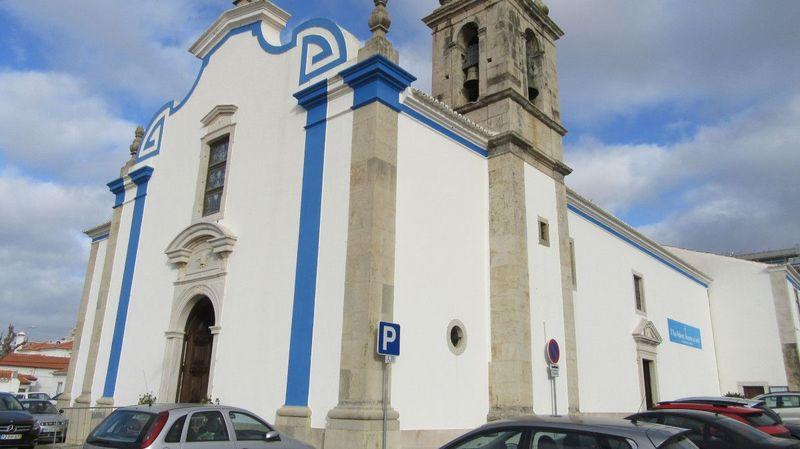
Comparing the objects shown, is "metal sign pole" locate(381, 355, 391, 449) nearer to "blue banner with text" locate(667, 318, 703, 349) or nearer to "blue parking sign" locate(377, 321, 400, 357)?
"blue parking sign" locate(377, 321, 400, 357)

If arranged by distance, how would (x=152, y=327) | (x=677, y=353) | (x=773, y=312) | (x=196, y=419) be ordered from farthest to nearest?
1. (x=773, y=312)
2. (x=677, y=353)
3. (x=152, y=327)
4. (x=196, y=419)

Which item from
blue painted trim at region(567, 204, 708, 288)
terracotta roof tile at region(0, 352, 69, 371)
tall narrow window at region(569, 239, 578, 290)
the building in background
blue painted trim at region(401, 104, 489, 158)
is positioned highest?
the building in background

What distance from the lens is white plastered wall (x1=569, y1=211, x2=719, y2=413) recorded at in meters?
15.6

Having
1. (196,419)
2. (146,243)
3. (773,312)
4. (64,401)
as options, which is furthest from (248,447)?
(773,312)

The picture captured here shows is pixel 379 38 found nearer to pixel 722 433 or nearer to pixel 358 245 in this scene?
pixel 358 245

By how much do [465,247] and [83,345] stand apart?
10867 millimetres

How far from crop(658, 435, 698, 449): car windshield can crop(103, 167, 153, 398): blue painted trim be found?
1286cm

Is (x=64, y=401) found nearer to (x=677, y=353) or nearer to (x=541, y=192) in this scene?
(x=541, y=192)

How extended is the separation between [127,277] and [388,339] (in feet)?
28.5

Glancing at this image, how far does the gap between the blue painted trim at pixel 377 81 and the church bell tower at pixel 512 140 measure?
10.7ft

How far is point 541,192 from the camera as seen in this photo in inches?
550

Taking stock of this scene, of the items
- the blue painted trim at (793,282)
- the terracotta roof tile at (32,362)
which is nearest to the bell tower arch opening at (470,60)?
the blue painted trim at (793,282)

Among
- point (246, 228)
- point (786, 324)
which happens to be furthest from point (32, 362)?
point (786, 324)

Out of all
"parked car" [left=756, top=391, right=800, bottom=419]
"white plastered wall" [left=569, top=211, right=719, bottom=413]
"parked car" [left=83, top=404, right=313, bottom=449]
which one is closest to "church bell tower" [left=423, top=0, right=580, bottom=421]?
"white plastered wall" [left=569, top=211, right=719, bottom=413]
